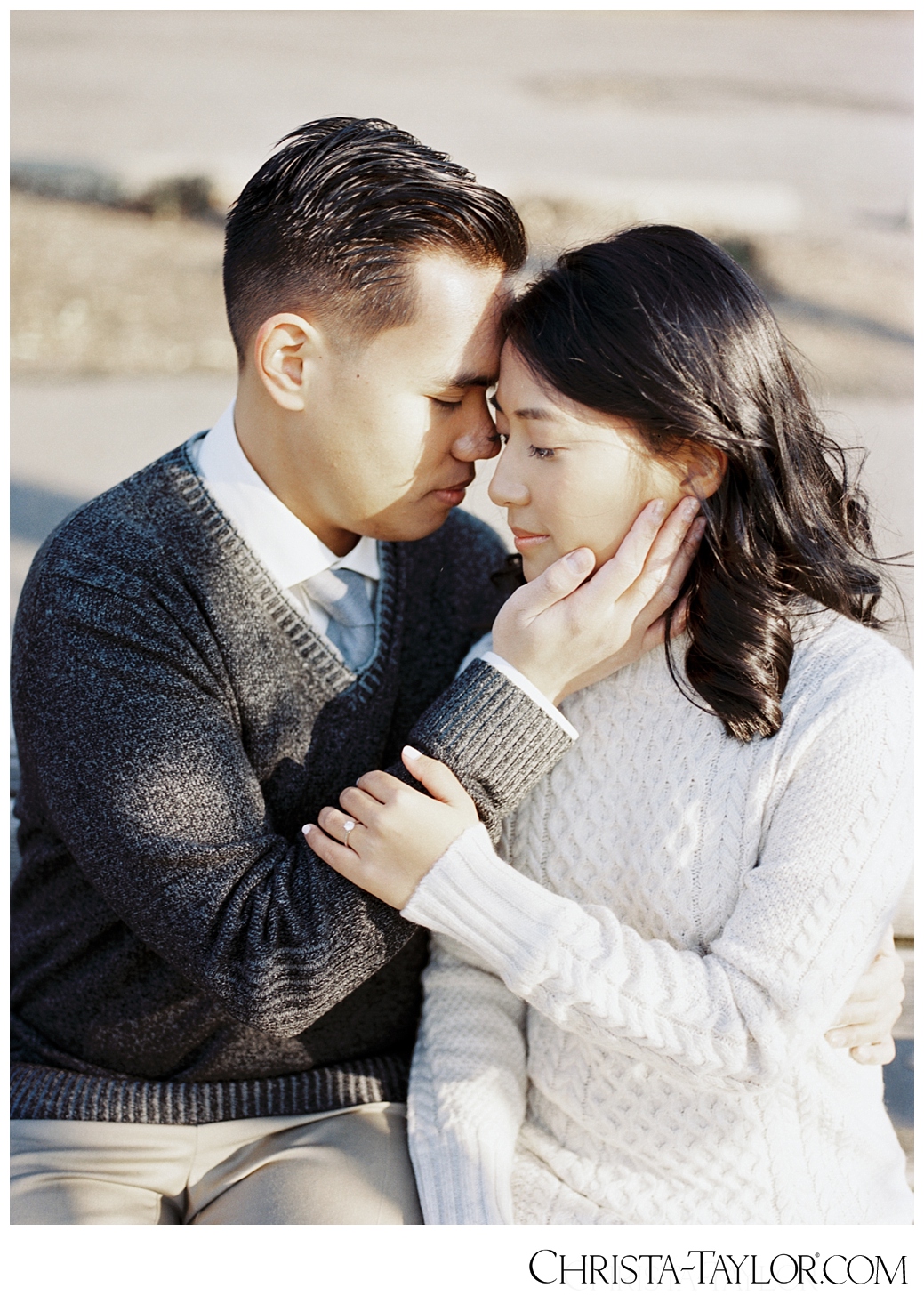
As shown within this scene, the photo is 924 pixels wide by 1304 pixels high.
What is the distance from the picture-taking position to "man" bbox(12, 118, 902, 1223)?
4.96ft

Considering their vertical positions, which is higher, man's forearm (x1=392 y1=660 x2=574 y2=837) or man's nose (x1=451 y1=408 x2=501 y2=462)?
man's nose (x1=451 y1=408 x2=501 y2=462)

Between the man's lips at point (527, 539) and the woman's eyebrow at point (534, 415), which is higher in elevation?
the woman's eyebrow at point (534, 415)

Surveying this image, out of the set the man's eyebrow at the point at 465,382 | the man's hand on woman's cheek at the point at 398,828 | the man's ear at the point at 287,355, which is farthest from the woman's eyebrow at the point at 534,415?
the man's hand on woman's cheek at the point at 398,828

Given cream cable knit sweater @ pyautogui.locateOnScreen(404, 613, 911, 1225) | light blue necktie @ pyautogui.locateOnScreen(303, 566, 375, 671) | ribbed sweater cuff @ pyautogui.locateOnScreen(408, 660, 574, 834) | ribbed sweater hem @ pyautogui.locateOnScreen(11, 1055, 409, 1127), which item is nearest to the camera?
cream cable knit sweater @ pyautogui.locateOnScreen(404, 613, 911, 1225)

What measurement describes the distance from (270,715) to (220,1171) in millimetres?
700

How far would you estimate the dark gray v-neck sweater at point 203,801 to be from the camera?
1.50 metres

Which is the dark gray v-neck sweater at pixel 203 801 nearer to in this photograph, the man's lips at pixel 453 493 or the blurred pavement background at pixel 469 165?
the man's lips at pixel 453 493

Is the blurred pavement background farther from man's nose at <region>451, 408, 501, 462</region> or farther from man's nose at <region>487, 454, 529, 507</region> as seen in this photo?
man's nose at <region>487, 454, 529, 507</region>

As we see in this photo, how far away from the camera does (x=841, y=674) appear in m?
→ 1.46

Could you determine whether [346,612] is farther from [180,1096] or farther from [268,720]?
[180,1096]

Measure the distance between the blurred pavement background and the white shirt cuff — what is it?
49.3 inches

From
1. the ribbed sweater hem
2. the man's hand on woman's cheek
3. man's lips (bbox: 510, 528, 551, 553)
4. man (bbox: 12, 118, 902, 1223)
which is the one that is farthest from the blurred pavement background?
the ribbed sweater hem

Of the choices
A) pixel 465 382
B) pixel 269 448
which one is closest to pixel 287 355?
pixel 269 448

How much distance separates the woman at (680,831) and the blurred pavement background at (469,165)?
122 cm
